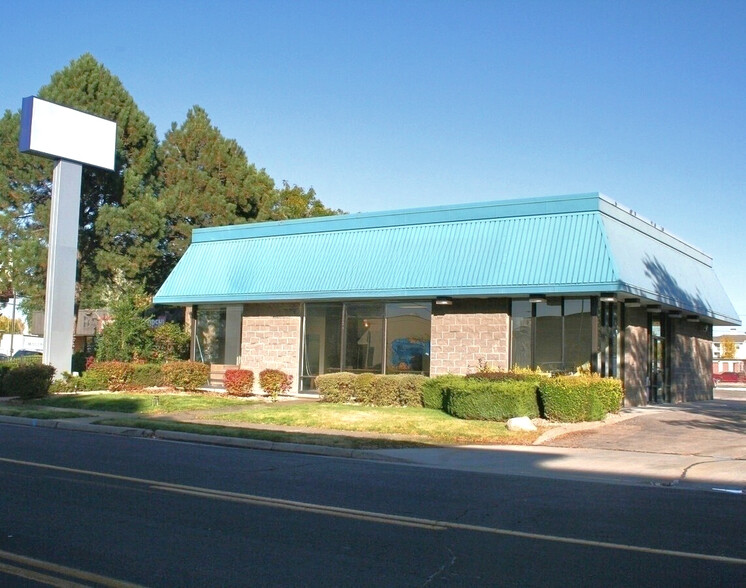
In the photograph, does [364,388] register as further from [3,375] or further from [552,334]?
[3,375]

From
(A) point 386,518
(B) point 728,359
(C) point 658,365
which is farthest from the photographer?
(B) point 728,359

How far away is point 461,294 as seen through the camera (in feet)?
74.9

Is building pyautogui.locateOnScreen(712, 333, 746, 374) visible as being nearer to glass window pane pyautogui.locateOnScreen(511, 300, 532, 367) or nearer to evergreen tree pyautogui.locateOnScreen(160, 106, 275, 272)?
evergreen tree pyautogui.locateOnScreen(160, 106, 275, 272)

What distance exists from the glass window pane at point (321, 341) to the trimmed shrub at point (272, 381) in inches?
53.8

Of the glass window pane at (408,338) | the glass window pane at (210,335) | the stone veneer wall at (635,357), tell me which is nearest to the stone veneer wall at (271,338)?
the glass window pane at (210,335)

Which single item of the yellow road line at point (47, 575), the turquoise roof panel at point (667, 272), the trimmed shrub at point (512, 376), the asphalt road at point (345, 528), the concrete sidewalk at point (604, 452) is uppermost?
the turquoise roof panel at point (667, 272)

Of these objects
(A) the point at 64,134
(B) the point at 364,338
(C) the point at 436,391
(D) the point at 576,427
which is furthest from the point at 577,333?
(A) the point at 64,134

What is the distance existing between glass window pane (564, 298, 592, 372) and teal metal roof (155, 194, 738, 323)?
149cm

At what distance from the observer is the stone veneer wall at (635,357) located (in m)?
24.0

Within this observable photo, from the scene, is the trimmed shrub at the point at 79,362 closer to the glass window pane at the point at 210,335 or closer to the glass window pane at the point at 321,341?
the glass window pane at the point at 210,335

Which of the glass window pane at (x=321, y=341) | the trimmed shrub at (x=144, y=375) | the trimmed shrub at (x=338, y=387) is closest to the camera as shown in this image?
the trimmed shrub at (x=338, y=387)

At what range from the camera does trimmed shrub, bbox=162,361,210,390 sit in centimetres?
2793

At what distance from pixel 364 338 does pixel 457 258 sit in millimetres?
4607

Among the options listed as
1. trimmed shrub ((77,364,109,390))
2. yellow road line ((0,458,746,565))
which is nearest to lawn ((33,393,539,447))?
trimmed shrub ((77,364,109,390))
